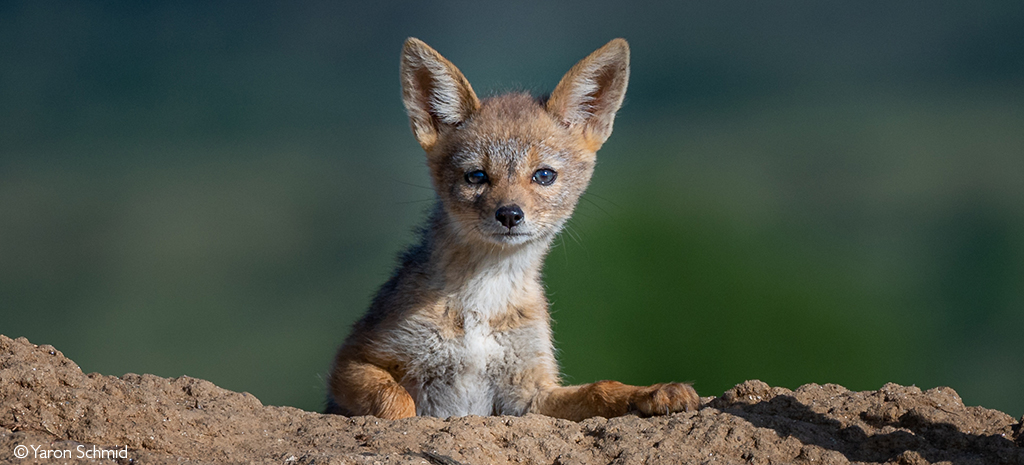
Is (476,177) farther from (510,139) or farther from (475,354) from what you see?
(475,354)

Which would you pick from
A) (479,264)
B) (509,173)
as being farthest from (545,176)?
(479,264)

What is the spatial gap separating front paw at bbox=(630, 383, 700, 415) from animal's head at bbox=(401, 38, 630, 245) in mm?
1224

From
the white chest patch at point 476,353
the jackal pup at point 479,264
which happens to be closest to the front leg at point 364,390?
the jackal pup at point 479,264

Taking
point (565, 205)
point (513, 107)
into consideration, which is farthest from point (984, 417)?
point (513, 107)

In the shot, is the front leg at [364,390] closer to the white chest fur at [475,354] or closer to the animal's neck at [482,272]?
the white chest fur at [475,354]

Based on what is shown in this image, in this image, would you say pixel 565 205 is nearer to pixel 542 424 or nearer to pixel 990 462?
pixel 542 424

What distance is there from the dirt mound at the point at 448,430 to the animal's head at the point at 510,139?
1.54 meters

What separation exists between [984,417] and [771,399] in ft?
3.33

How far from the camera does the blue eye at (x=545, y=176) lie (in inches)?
217

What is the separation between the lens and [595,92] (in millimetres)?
5871

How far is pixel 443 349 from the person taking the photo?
5.28 m

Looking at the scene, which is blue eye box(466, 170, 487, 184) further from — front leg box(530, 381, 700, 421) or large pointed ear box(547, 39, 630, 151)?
front leg box(530, 381, 700, 421)

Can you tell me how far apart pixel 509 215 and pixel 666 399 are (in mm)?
1410

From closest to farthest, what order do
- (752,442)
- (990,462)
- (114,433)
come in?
(114,433) → (990,462) → (752,442)
